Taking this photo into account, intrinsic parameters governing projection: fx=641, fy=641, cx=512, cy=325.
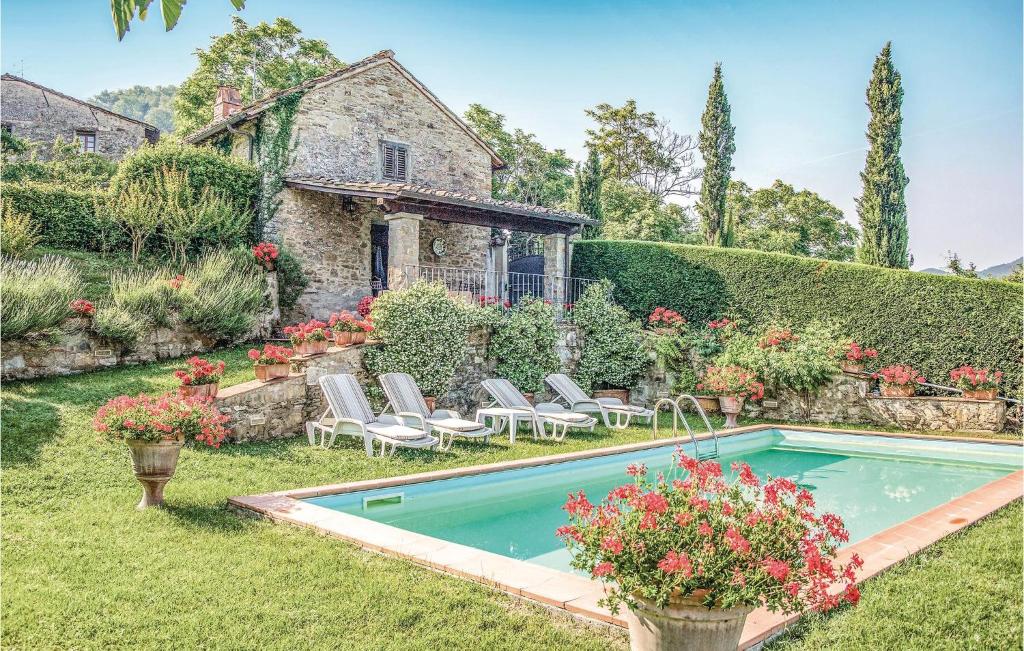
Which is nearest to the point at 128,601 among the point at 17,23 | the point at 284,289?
the point at 17,23

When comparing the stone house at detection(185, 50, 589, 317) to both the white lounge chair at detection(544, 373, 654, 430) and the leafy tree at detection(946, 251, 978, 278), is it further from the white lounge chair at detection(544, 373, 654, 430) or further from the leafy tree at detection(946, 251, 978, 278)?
the leafy tree at detection(946, 251, 978, 278)

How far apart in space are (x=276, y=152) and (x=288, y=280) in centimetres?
361

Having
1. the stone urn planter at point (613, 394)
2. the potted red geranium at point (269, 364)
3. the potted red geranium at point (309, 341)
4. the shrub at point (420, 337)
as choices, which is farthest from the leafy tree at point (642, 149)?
the potted red geranium at point (269, 364)

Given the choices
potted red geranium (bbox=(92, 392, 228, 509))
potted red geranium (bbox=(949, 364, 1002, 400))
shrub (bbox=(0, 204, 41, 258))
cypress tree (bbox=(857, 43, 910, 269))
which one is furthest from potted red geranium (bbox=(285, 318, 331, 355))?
cypress tree (bbox=(857, 43, 910, 269))

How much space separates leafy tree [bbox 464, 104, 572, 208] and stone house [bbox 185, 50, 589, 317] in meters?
13.2

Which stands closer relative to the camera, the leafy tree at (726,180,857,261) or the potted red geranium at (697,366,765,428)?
the potted red geranium at (697,366,765,428)

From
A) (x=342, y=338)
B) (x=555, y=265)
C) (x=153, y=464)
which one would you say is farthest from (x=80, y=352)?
(x=555, y=265)

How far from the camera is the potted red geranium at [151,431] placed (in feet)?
18.7

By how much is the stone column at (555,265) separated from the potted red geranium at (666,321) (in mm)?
2503

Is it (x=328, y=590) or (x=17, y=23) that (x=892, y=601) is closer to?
(x=328, y=590)

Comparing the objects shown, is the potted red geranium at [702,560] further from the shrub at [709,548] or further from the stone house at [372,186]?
the stone house at [372,186]

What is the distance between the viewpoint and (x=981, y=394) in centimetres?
1267

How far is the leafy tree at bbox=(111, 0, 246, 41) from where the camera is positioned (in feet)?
5.56

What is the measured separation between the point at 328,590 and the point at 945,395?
1373 cm
